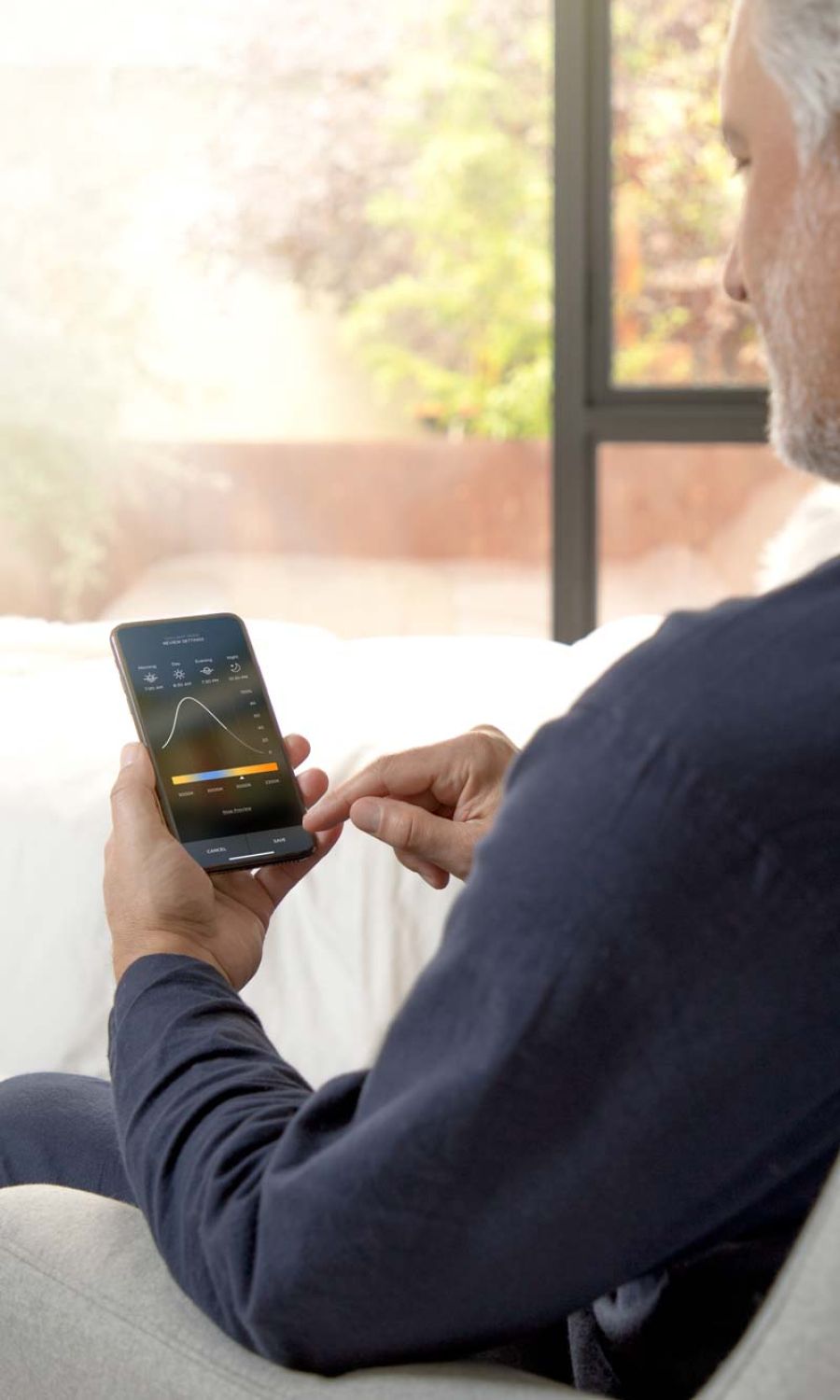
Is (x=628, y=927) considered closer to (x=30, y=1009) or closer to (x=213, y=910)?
(x=213, y=910)

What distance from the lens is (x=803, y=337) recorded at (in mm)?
756

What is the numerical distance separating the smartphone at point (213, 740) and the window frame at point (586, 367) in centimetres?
321

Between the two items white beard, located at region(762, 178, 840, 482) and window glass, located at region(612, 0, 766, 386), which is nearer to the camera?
white beard, located at region(762, 178, 840, 482)

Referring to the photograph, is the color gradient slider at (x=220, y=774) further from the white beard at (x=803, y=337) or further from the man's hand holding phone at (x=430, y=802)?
the white beard at (x=803, y=337)

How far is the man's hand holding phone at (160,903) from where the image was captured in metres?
0.89

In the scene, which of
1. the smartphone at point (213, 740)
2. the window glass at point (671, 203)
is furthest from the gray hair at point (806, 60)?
the window glass at point (671, 203)

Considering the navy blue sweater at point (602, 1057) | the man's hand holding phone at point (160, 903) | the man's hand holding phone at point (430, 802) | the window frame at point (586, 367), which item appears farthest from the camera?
the window frame at point (586, 367)

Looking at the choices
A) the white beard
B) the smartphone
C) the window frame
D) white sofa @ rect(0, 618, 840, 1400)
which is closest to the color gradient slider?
the smartphone

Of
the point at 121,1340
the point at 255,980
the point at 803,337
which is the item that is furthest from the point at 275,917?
the point at 803,337

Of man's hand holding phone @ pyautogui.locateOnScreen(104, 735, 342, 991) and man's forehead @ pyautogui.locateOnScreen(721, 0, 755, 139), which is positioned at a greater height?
man's forehead @ pyautogui.locateOnScreen(721, 0, 755, 139)

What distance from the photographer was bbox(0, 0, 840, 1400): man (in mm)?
624

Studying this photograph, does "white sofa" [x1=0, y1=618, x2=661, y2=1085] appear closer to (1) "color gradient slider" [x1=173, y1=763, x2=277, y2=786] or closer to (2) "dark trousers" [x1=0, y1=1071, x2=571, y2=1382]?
(1) "color gradient slider" [x1=173, y1=763, x2=277, y2=786]

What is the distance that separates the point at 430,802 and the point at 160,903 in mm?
310

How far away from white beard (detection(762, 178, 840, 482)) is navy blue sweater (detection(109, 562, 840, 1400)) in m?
0.12
